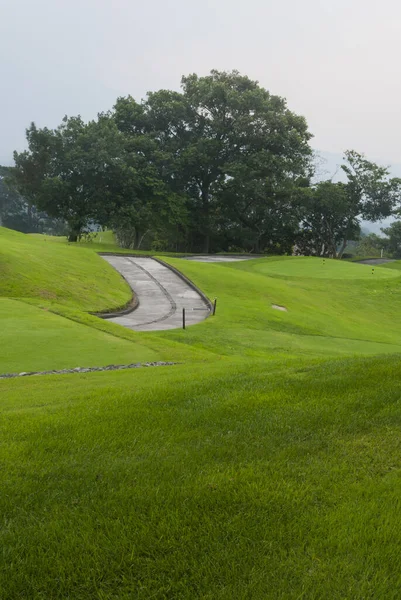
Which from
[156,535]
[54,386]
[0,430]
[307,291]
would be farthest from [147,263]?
[156,535]

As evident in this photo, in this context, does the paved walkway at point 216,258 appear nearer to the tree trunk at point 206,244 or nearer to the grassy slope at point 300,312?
the grassy slope at point 300,312

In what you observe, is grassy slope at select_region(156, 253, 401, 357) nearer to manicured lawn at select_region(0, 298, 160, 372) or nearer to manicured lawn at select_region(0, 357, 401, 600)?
manicured lawn at select_region(0, 298, 160, 372)

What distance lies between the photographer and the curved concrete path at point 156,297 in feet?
65.0

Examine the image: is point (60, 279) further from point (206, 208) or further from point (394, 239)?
point (394, 239)

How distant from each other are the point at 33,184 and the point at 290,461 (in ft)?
157

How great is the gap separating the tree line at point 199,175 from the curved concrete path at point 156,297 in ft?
44.2

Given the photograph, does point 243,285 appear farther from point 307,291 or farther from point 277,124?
point 277,124

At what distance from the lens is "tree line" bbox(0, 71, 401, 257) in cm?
A: 4547

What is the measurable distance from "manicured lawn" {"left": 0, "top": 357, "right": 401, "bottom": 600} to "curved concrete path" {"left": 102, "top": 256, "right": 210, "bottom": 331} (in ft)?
42.6

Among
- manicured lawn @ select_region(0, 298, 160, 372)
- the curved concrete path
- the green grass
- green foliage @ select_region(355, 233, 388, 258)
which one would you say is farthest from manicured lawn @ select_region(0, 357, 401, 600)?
green foliage @ select_region(355, 233, 388, 258)

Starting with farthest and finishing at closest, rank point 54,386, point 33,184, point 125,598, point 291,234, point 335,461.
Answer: point 291,234, point 33,184, point 54,386, point 335,461, point 125,598

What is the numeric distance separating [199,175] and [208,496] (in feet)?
173

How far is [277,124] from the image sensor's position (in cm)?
5162

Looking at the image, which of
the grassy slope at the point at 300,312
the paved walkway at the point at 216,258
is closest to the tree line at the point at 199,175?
the paved walkway at the point at 216,258
